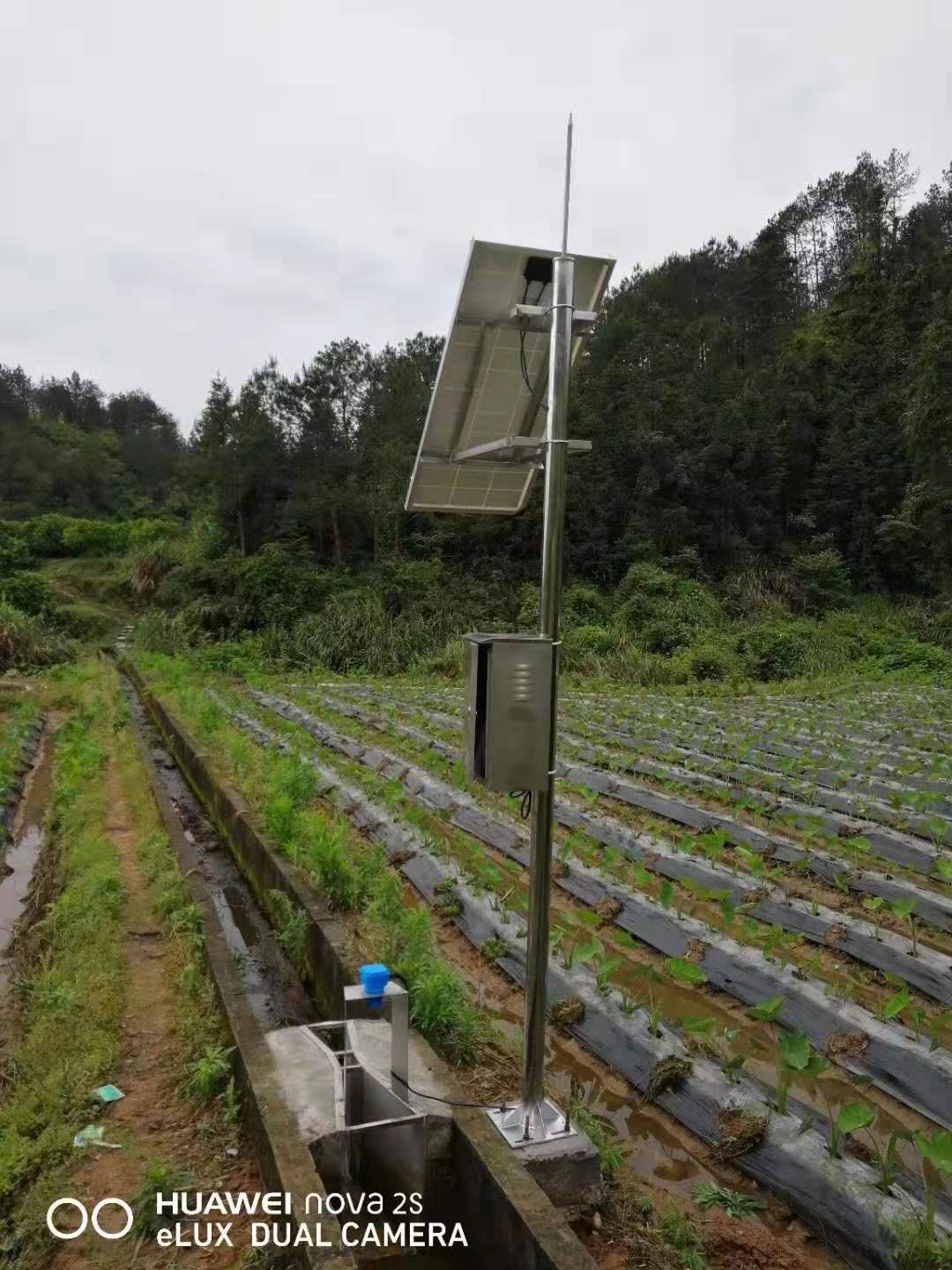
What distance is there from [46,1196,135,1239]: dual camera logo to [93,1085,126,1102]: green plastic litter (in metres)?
0.56

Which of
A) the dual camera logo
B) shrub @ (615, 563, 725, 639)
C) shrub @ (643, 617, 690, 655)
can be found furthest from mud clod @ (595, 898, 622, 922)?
shrub @ (615, 563, 725, 639)

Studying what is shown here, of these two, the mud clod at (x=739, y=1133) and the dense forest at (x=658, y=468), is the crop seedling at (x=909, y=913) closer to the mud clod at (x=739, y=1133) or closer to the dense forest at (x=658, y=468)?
the mud clod at (x=739, y=1133)

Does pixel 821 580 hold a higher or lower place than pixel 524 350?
higher

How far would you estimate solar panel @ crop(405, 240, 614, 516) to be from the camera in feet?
8.82

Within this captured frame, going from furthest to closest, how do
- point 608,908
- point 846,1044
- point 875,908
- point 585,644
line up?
point 585,644 < point 608,908 < point 875,908 < point 846,1044

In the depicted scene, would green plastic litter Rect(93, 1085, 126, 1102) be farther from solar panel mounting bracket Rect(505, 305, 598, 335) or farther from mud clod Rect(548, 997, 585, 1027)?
solar panel mounting bracket Rect(505, 305, 598, 335)

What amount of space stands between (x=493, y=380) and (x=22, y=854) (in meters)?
6.83

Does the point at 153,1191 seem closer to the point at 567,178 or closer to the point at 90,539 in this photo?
the point at 567,178

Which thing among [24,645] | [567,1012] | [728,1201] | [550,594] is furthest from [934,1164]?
[24,645]

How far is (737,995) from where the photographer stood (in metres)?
3.53

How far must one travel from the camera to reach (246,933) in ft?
17.4

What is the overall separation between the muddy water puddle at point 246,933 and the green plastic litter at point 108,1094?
0.79 metres

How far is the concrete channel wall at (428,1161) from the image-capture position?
2.23m

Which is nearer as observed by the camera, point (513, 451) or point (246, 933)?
point (513, 451)
